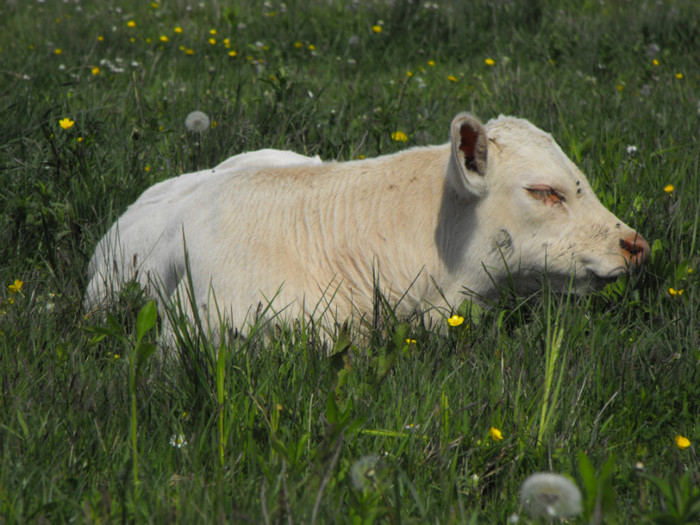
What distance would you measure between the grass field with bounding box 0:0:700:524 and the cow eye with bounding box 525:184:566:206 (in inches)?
16.4

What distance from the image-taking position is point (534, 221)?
3211mm

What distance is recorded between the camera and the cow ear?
3074 millimetres

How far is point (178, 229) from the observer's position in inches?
144

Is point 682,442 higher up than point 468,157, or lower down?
lower down

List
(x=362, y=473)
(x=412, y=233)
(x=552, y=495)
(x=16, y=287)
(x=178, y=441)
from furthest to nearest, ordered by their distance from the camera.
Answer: (x=16, y=287) → (x=412, y=233) → (x=178, y=441) → (x=362, y=473) → (x=552, y=495)

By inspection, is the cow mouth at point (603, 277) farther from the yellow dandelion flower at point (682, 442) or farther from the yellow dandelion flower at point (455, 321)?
the yellow dandelion flower at point (682, 442)

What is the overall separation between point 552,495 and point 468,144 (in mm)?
1799

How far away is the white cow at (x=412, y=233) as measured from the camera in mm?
3191

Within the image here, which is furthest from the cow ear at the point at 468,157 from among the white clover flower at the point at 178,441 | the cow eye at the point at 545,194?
the white clover flower at the point at 178,441

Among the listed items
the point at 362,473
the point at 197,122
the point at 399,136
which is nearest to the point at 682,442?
the point at 362,473

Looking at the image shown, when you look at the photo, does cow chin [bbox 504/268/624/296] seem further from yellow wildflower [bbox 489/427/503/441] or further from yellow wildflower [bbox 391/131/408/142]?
yellow wildflower [bbox 391/131/408/142]

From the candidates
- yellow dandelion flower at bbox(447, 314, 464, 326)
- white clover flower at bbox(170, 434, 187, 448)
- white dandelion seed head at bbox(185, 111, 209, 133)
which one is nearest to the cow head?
yellow dandelion flower at bbox(447, 314, 464, 326)

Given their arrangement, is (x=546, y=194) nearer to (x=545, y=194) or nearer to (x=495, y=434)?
(x=545, y=194)

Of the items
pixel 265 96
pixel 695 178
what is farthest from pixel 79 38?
pixel 695 178
